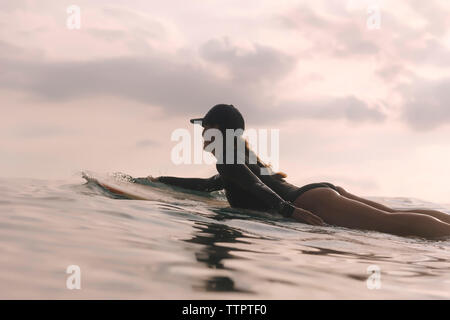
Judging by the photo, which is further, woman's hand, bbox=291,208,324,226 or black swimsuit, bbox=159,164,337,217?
black swimsuit, bbox=159,164,337,217

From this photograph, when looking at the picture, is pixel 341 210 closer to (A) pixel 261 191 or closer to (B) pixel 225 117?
(A) pixel 261 191

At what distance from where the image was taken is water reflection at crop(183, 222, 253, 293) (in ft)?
8.86

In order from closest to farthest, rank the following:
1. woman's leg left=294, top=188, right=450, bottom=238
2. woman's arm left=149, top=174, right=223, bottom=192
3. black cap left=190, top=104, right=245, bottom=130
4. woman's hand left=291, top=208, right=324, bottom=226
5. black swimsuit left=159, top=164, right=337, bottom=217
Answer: woman's leg left=294, top=188, right=450, bottom=238
woman's hand left=291, top=208, right=324, bottom=226
black swimsuit left=159, top=164, right=337, bottom=217
black cap left=190, top=104, right=245, bottom=130
woman's arm left=149, top=174, right=223, bottom=192

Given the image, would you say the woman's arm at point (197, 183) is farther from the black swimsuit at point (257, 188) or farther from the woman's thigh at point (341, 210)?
the woman's thigh at point (341, 210)

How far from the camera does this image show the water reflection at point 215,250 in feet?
8.86

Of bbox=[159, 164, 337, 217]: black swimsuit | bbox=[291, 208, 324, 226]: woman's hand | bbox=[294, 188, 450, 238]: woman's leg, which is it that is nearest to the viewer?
bbox=[294, 188, 450, 238]: woman's leg

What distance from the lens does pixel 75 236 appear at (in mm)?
3750

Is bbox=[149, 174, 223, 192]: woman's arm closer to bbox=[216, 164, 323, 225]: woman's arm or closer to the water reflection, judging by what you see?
bbox=[216, 164, 323, 225]: woman's arm

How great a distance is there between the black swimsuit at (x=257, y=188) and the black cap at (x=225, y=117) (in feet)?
1.48

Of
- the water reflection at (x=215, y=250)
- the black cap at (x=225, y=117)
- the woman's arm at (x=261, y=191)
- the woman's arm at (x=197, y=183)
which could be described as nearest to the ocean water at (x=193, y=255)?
the water reflection at (x=215, y=250)

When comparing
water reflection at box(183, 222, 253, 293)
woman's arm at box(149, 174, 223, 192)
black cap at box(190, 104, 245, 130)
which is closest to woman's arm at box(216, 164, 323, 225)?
black cap at box(190, 104, 245, 130)
